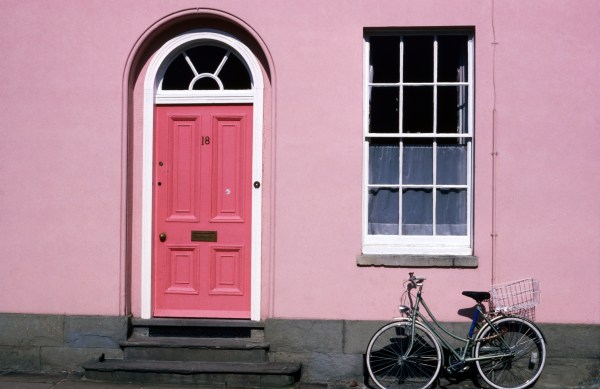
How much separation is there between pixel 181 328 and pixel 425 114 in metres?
3.54

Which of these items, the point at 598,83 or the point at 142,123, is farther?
the point at 142,123

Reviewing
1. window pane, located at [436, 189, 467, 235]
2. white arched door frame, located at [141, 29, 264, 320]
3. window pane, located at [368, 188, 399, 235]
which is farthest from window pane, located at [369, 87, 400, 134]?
white arched door frame, located at [141, 29, 264, 320]

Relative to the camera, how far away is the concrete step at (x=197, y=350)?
278 inches

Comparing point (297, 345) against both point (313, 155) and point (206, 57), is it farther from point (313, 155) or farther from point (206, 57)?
point (206, 57)

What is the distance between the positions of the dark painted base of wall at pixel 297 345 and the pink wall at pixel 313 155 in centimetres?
14

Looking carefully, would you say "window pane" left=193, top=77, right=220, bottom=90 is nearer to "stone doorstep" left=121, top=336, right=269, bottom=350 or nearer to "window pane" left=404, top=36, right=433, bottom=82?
"window pane" left=404, top=36, right=433, bottom=82

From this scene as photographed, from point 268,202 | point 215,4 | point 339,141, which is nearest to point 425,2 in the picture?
point 339,141

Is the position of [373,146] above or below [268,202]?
above

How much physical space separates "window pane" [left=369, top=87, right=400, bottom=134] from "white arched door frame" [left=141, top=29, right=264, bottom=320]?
122cm

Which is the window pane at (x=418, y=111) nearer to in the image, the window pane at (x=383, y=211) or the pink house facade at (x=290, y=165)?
the pink house facade at (x=290, y=165)

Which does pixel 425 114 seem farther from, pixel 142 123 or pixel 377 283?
pixel 142 123

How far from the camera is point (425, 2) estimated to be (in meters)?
7.06

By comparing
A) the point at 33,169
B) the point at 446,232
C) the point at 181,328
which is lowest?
the point at 181,328

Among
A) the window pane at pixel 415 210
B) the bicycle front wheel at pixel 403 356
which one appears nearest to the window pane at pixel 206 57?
the window pane at pixel 415 210
